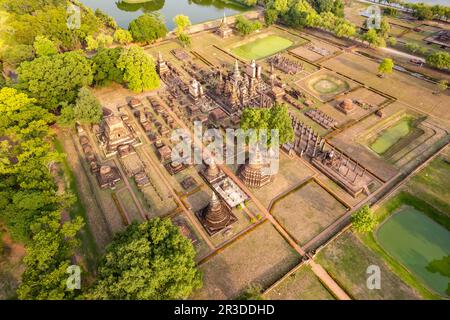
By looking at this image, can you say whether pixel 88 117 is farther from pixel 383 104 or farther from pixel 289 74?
pixel 383 104

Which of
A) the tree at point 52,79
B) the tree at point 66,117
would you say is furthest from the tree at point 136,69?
the tree at point 66,117

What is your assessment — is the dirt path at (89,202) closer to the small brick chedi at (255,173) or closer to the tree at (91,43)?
the small brick chedi at (255,173)

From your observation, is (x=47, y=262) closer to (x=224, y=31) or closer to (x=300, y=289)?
(x=300, y=289)

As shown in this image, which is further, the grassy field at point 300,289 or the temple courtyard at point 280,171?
the temple courtyard at point 280,171

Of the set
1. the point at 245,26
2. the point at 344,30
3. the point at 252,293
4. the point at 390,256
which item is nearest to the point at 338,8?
the point at 344,30

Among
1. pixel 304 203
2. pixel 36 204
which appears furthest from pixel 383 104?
pixel 36 204

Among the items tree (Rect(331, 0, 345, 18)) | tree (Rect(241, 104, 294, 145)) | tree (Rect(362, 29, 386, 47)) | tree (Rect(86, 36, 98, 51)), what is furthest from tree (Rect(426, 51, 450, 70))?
tree (Rect(86, 36, 98, 51))
